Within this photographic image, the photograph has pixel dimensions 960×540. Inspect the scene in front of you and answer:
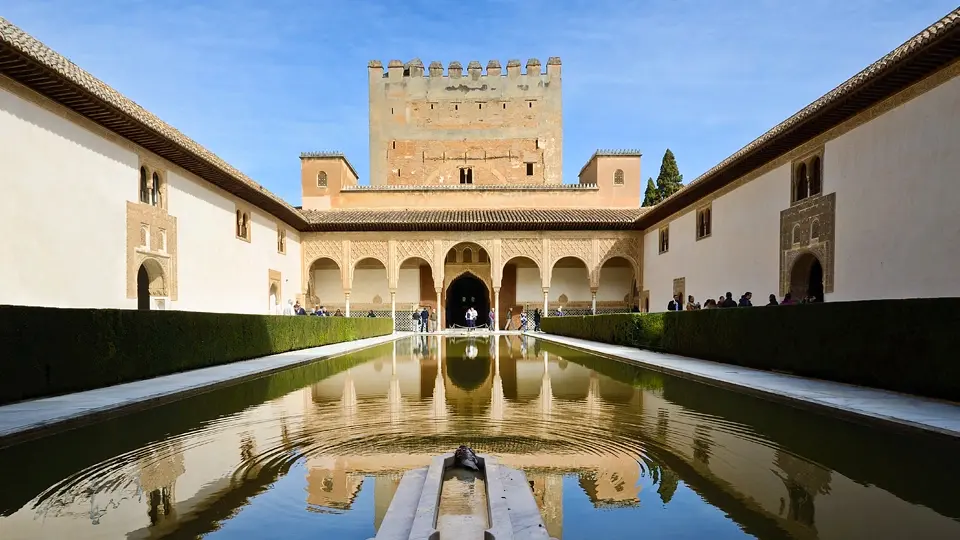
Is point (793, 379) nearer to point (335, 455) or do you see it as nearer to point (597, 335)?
point (335, 455)

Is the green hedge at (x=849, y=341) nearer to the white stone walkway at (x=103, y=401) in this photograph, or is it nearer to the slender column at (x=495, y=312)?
the white stone walkway at (x=103, y=401)

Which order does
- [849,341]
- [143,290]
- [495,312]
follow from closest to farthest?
[849,341], [143,290], [495,312]

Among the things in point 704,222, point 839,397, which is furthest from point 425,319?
point 839,397

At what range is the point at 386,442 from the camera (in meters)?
3.94

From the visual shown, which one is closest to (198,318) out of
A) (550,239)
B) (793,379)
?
(793,379)

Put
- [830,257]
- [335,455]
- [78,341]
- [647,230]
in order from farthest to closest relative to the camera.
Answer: [647,230] < [830,257] < [78,341] < [335,455]

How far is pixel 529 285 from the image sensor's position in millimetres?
26016

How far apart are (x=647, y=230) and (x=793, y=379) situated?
1667 cm

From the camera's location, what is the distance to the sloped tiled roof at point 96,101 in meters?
8.28

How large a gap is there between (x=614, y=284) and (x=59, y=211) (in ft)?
66.8

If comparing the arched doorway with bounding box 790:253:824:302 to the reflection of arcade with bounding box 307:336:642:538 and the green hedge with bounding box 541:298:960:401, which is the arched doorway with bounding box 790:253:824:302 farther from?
the reflection of arcade with bounding box 307:336:642:538

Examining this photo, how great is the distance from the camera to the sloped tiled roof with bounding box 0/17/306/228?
8281 millimetres

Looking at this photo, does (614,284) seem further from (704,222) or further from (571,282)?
(704,222)

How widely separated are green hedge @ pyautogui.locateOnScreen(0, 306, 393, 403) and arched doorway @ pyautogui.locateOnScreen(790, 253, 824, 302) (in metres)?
11.1
